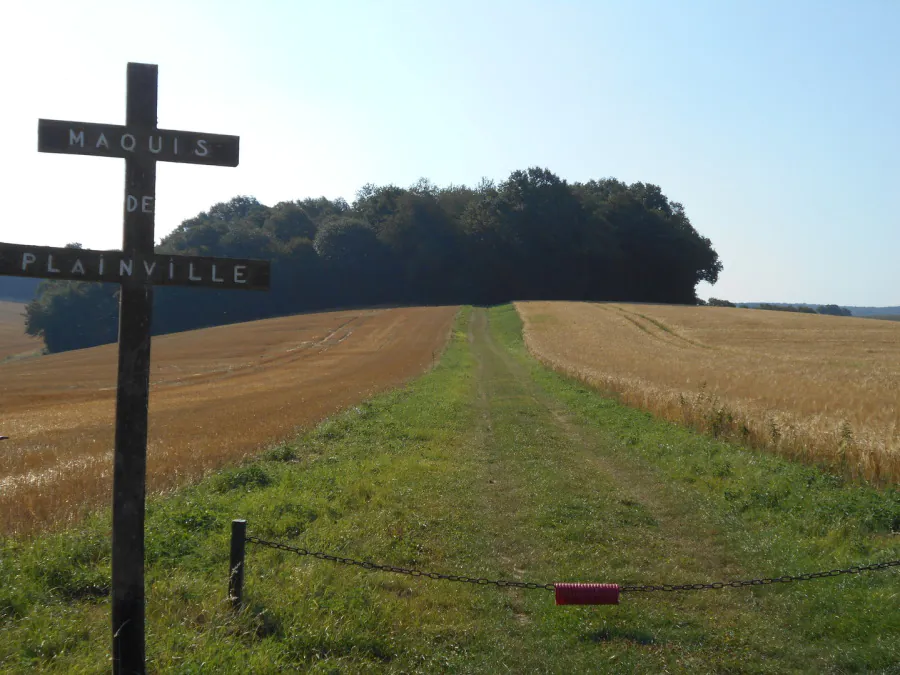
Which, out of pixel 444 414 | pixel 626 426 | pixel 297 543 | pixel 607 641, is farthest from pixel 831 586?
pixel 444 414

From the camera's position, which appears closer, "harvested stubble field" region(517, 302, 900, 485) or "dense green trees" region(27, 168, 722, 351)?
"harvested stubble field" region(517, 302, 900, 485)

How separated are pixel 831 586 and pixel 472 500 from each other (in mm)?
4747

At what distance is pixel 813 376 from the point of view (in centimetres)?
2366

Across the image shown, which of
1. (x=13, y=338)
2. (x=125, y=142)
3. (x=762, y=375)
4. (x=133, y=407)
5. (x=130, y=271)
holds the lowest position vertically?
(x=13, y=338)

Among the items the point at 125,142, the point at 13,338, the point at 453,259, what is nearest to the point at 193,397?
the point at 125,142

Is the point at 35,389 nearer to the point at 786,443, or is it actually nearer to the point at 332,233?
the point at 786,443

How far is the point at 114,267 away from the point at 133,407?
3.12 feet

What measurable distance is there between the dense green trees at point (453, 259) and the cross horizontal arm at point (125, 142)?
8600 cm

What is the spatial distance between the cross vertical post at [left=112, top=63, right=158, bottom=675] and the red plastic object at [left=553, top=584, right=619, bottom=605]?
323cm

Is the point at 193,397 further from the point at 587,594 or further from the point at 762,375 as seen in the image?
the point at 587,594

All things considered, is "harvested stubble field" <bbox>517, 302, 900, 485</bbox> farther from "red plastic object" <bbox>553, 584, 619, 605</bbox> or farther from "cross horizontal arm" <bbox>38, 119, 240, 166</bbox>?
"cross horizontal arm" <bbox>38, 119, 240, 166</bbox>

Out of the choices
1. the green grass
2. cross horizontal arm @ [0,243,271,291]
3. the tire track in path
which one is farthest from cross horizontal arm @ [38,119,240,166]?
the tire track in path

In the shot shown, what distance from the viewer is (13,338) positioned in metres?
97.5

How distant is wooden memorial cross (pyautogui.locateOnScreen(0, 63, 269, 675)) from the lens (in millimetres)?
4781
